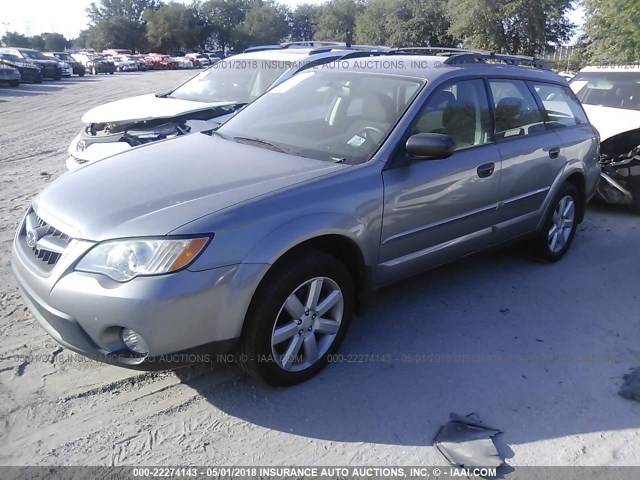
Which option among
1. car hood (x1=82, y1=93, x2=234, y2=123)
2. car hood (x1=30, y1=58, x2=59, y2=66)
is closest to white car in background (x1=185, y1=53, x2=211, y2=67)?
car hood (x1=30, y1=58, x2=59, y2=66)

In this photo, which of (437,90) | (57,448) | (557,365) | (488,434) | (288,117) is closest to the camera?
(57,448)

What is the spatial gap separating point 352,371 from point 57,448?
1.62 meters

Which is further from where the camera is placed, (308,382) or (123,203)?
(308,382)

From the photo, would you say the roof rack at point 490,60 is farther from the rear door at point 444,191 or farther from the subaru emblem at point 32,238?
the subaru emblem at point 32,238

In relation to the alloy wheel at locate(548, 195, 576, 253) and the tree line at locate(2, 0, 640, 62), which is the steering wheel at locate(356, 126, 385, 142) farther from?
the tree line at locate(2, 0, 640, 62)

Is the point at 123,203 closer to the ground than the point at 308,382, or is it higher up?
higher up

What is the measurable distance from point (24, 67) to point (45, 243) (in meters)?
26.8

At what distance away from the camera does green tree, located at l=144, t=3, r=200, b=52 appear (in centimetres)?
7650

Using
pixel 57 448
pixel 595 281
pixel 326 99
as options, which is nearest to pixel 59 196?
pixel 57 448

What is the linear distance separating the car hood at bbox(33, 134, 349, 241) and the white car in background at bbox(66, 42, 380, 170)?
230 cm

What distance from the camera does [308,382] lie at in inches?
128

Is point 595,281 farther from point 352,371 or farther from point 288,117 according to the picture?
point 288,117

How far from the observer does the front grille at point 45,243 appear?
2848mm

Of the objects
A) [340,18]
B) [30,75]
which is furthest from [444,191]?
[340,18]
